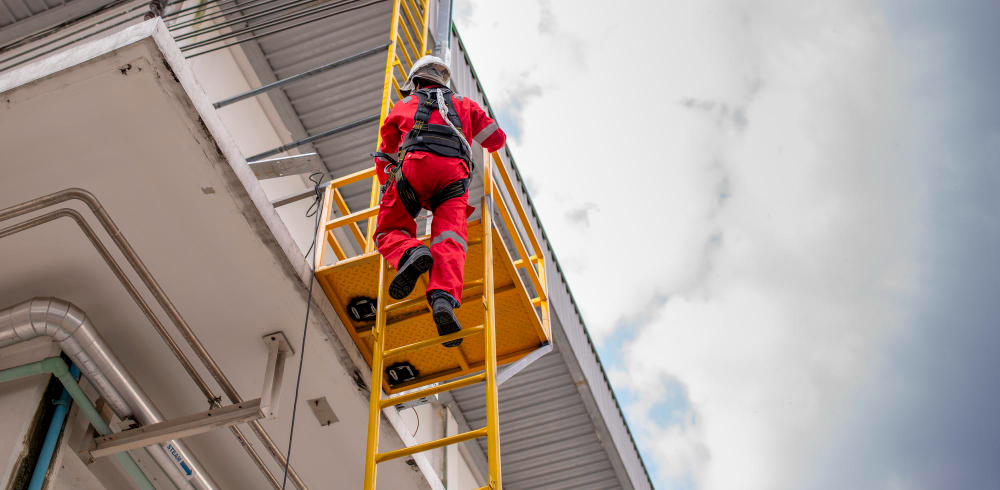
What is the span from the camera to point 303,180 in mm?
11203

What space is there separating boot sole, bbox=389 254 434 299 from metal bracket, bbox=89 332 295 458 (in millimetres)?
1598

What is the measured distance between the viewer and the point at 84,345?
21.2 ft

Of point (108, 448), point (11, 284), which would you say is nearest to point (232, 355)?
point (108, 448)

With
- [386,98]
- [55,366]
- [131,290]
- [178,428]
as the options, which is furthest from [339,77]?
[178,428]

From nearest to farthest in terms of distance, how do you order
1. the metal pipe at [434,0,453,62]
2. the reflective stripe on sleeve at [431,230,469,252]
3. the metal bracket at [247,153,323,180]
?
1. the reflective stripe on sleeve at [431,230,469,252]
2. the metal bracket at [247,153,323,180]
3. the metal pipe at [434,0,453,62]

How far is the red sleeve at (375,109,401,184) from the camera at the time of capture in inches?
250

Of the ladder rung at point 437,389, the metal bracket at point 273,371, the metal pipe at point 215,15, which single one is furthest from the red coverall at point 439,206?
the metal pipe at point 215,15

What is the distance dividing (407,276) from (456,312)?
4.21 ft

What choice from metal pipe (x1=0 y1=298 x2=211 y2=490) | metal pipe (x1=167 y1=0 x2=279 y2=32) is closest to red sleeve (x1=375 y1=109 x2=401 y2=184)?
metal pipe (x1=0 y1=298 x2=211 y2=490)

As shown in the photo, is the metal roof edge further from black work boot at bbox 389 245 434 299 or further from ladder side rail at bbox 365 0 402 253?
black work boot at bbox 389 245 434 299

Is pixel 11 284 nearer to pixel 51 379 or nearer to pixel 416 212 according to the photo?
pixel 51 379

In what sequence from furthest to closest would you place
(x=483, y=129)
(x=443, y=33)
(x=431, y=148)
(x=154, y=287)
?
(x=443, y=33) < (x=483, y=129) < (x=154, y=287) < (x=431, y=148)

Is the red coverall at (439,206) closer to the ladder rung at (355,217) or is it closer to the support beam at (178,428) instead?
the ladder rung at (355,217)

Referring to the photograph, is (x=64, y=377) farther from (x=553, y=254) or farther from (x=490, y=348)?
(x=553, y=254)
